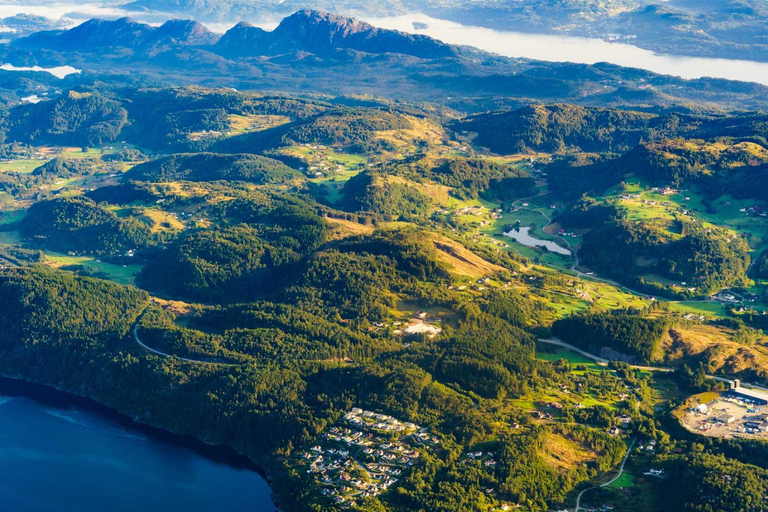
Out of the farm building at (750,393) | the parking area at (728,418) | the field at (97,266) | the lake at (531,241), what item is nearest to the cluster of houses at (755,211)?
the lake at (531,241)

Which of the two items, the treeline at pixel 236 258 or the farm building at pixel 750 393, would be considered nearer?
the farm building at pixel 750 393

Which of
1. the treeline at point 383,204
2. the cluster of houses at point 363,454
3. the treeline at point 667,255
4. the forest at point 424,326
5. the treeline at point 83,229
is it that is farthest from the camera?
the treeline at point 383,204

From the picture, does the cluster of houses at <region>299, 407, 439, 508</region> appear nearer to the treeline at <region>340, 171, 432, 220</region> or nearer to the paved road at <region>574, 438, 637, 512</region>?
the paved road at <region>574, 438, 637, 512</region>

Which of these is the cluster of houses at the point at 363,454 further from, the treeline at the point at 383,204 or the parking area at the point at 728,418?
the treeline at the point at 383,204

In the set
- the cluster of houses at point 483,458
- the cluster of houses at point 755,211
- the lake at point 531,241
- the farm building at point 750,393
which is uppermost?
the cluster of houses at point 755,211

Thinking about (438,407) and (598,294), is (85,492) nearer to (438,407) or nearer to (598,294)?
(438,407)

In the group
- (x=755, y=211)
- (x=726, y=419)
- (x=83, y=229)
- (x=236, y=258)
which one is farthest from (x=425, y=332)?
(x=83, y=229)

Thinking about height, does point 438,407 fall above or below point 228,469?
above

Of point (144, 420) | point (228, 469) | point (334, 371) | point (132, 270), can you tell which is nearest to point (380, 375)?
point (334, 371)
